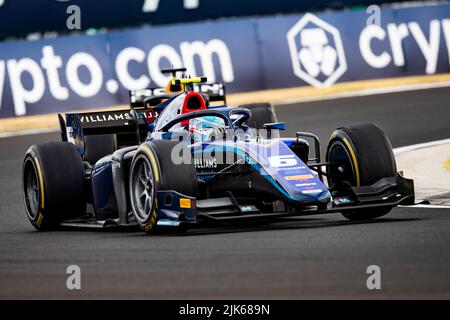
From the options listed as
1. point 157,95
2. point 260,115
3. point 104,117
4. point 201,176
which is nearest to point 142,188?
point 201,176

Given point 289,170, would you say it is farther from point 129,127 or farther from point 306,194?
point 129,127

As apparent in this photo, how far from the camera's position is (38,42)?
23.5m

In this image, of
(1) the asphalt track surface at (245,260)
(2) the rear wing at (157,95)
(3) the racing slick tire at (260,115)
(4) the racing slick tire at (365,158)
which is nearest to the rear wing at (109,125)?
(2) the rear wing at (157,95)

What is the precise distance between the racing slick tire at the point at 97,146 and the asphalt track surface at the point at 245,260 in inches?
40.0

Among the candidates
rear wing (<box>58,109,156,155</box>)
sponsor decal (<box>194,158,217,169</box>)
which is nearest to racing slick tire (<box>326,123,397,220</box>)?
sponsor decal (<box>194,158,217,169</box>)

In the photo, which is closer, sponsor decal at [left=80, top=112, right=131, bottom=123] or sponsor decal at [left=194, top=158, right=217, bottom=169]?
sponsor decal at [left=194, top=158, right=217, bottom=169]

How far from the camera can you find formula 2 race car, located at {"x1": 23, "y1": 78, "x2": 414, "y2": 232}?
11.2 metres

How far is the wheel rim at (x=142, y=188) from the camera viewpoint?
11695 mm

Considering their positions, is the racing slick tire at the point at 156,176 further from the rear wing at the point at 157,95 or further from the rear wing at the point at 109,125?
the rear wing at the point at 157,95

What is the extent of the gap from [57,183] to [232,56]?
41.2ft

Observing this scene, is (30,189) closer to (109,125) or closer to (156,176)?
(109,125)

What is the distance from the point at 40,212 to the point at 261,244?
331 cm

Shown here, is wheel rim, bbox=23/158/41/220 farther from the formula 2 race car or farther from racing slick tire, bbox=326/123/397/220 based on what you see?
racing slick tire, bbox=326/123/397/220
